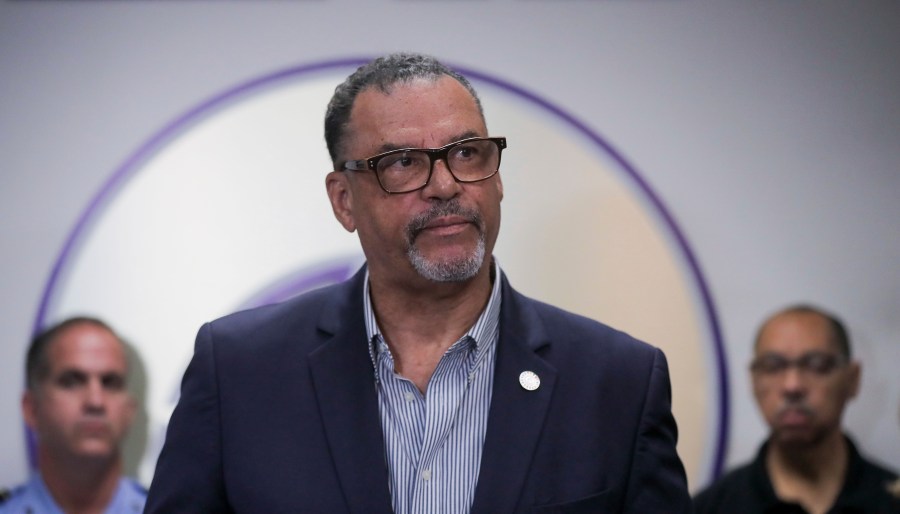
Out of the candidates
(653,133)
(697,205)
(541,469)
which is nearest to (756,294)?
(697,205)

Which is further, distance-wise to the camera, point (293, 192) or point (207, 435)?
point (293, 192)

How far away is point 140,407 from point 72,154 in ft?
2.53

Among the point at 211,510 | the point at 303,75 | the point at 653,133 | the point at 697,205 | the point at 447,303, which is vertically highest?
the point at 303,75

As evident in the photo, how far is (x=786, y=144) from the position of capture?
326 centimetres

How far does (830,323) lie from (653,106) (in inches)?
32.2

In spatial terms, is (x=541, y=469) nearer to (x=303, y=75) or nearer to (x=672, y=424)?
(x=672, y=424)

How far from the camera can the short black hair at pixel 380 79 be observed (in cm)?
208

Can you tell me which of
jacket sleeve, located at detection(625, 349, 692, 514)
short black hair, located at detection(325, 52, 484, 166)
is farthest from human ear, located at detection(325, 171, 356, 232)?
jacket sleeve, located at detection(625, 349, 692, 514)

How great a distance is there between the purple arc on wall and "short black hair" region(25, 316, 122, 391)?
0.11ft

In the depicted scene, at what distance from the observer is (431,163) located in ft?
6.45

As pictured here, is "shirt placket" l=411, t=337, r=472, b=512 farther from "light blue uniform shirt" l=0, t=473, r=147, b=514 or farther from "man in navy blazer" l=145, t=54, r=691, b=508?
"light blue uniform shirt" l=0, t=473, r=147, b=514

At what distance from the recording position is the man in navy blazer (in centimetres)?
189

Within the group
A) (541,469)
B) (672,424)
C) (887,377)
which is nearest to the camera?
(541,469)

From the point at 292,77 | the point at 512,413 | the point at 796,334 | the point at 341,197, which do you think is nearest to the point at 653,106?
the point at 796,334
